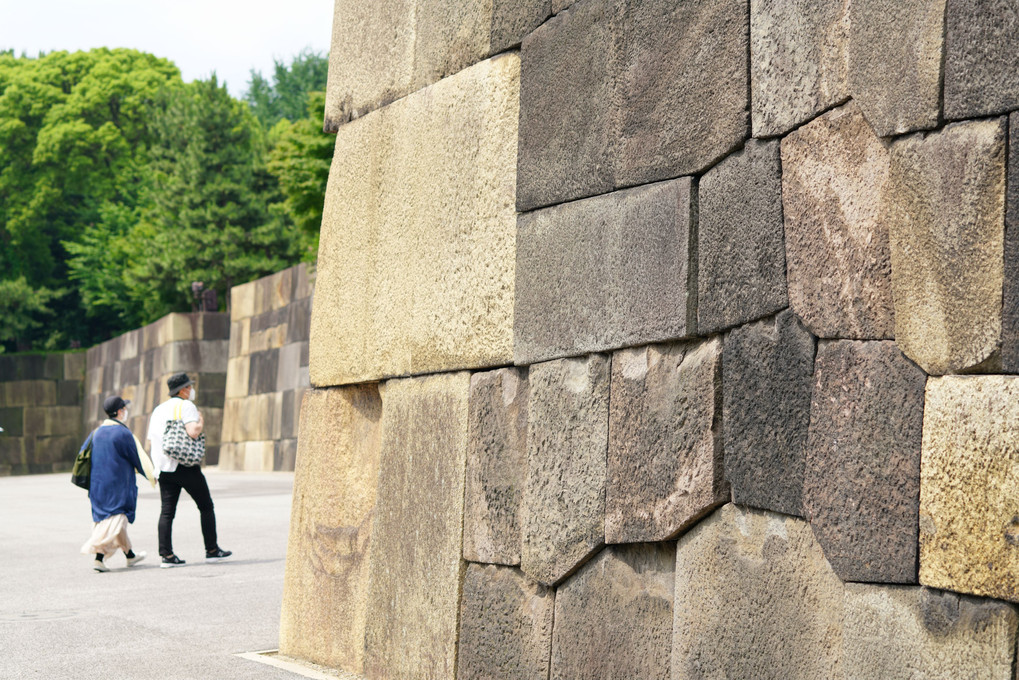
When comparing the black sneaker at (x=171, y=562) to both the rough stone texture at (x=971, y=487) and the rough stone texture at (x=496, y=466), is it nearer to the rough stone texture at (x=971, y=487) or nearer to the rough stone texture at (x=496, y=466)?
the rough stone texture at (x=496, y=466)

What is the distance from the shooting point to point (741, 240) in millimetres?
3174

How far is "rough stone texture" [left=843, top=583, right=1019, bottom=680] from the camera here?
246 centimetres

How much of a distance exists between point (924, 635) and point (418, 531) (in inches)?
90.5

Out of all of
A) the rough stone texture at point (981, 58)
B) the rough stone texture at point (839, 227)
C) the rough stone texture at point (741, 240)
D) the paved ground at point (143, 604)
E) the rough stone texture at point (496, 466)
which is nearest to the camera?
the rough stone texture at point (981, 58)

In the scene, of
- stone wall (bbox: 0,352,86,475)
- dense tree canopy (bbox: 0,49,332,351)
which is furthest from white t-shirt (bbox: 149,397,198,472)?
stone wall (bbox: 0,352,86,475)

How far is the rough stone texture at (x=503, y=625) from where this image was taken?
3.90 metres

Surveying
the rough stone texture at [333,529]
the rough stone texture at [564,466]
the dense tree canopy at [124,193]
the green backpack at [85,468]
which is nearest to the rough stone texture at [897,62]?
the rough stone texture at [564,466]

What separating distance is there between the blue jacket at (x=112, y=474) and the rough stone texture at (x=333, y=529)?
4958mm

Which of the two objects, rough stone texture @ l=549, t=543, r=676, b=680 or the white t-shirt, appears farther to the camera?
the white t-shirt

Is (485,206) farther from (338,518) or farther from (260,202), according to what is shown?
(260,202)

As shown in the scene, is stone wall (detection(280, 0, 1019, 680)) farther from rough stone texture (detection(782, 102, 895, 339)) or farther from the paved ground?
the paved ground

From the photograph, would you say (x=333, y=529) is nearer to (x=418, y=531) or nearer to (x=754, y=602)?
(x=418, y=531)

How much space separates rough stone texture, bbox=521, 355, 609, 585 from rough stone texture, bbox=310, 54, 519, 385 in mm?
323

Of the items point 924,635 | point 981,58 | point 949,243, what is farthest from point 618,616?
point 981,58
